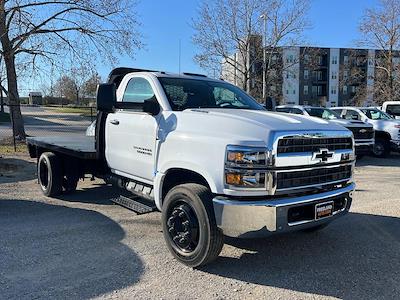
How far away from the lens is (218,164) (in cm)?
418

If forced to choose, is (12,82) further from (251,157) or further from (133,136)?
(251,157)

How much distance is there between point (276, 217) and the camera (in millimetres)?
4027

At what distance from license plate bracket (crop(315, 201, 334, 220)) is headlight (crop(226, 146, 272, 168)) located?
80 cm

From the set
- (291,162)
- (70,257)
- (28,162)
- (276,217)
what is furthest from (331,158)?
(28,162)

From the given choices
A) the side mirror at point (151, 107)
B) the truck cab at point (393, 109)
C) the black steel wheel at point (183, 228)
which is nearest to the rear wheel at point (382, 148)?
the truck cab at point (393, 109)

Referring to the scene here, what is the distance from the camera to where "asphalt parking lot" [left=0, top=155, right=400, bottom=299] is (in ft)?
13.2

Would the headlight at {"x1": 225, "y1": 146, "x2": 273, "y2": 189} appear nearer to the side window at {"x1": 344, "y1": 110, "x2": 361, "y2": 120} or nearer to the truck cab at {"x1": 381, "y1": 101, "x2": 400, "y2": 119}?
the side window at {"x1": 344, "y1": 110, "x2": 361, "y2": 120}

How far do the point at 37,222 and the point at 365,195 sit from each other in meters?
6.10

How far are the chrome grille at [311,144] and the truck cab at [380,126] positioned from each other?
496 inches

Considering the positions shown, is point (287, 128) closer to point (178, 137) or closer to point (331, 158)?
point (331, 158)

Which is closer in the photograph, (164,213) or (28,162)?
(164,213)

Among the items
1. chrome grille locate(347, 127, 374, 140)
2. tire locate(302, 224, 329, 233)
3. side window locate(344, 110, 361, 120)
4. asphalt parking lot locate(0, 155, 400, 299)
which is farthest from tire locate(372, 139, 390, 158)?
tire locate(302, 224, 329, 233)

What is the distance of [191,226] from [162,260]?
63cm

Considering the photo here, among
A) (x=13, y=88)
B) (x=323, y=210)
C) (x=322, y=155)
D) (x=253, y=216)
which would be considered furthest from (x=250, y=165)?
(x=13, y=88)
